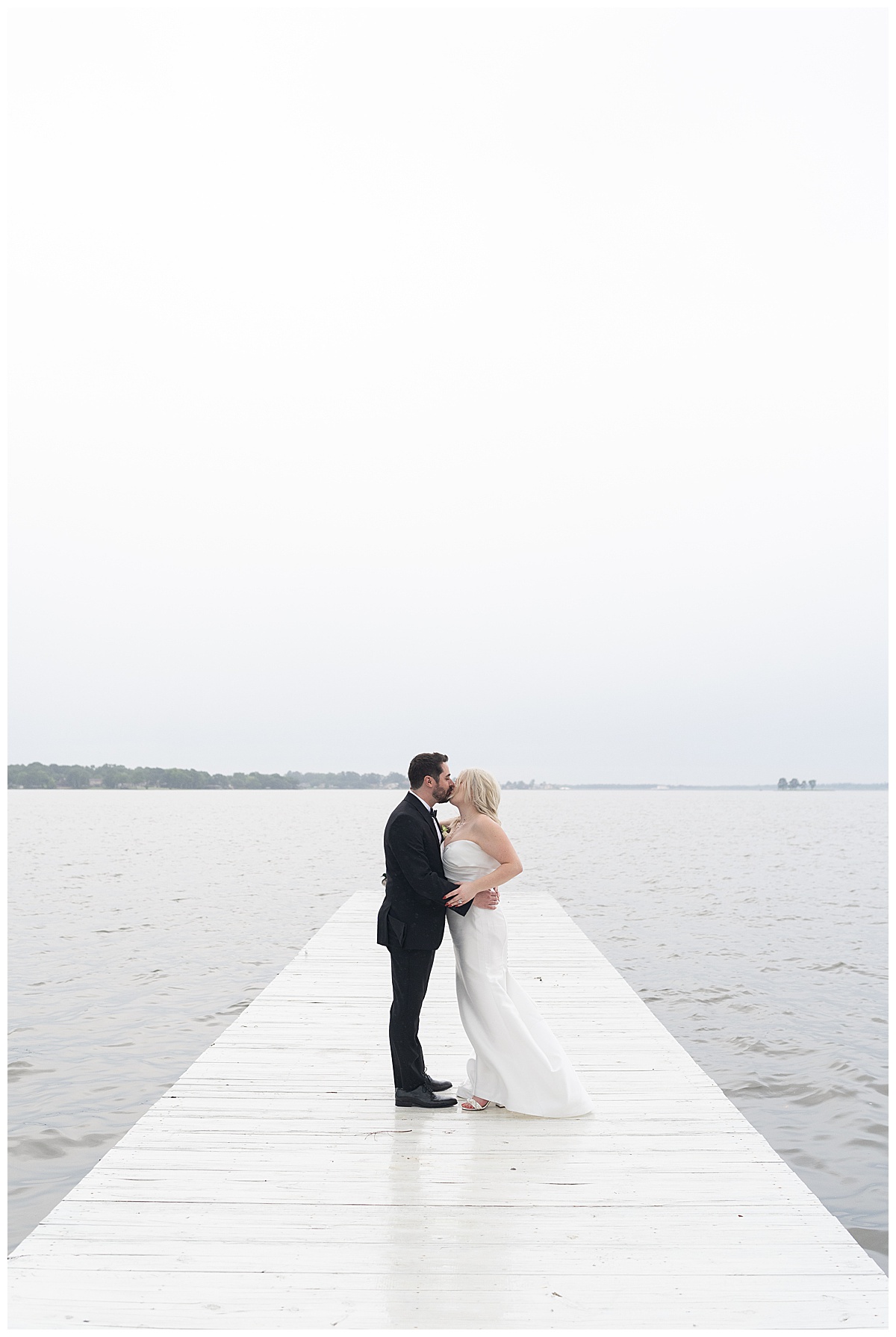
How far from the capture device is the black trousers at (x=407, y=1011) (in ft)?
16.4

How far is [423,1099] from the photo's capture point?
509 centimetres

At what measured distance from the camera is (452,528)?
122375 millimetres

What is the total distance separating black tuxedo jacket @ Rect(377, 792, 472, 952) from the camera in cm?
484

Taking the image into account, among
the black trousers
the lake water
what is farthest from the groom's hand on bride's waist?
the lake water

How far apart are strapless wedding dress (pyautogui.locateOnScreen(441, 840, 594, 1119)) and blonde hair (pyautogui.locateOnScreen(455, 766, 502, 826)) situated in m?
0.21

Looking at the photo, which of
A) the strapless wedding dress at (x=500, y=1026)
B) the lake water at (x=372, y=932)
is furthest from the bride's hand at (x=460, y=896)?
the lake water at (x=372, y=932)

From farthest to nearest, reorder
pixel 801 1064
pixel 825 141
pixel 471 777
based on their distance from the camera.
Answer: pixel 825 141 → pixel 801 1064 → pixel 471 777

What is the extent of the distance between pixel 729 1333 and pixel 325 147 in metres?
64.9

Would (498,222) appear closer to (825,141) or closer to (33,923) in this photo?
(825,141)

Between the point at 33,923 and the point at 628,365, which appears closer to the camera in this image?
the point at 33,923

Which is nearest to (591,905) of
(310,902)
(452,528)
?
(310,902)

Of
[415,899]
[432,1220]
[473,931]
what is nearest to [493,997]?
[473,931]

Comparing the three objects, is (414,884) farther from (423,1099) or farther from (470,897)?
(423,1099)

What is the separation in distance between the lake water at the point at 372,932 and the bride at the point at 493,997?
1.11 meters
